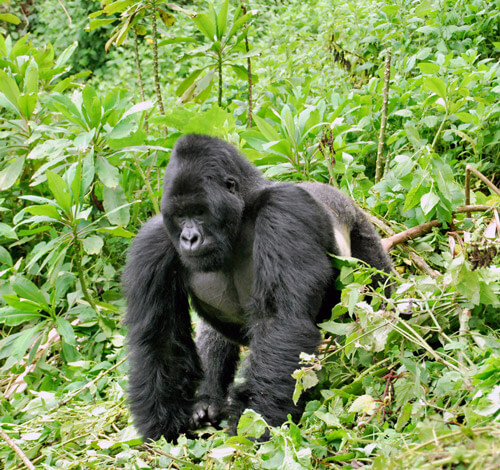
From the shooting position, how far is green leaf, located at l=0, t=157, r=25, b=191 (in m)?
5.05

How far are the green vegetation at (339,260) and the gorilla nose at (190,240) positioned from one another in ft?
2.52

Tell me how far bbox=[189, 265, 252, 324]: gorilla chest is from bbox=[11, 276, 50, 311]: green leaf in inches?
47.9

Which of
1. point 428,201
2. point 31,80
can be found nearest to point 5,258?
point 31,80

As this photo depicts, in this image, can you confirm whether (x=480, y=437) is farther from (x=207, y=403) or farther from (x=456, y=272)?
(x=207, y=403)

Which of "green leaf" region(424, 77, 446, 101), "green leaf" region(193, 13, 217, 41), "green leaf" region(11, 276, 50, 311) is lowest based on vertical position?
"green leaf" region(11, 276, 50, 311)

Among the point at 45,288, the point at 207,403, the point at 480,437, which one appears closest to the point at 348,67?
the point at 45,288

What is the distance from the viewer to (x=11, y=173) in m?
5.12

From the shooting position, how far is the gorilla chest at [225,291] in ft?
11.8

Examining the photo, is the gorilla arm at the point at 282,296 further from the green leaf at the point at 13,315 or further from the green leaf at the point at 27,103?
the green leaf at the point at 27,103

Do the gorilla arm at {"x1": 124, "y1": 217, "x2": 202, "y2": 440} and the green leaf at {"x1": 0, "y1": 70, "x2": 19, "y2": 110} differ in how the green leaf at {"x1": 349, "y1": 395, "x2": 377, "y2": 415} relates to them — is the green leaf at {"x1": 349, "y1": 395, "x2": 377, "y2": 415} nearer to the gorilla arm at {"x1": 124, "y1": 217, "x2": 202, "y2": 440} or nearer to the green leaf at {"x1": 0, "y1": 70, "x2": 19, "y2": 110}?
the gorilla arm at {"x1": 124, "y1": 217, "x2": 202, "y2": 440}

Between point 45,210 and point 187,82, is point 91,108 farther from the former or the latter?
point 187,82

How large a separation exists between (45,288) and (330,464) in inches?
123

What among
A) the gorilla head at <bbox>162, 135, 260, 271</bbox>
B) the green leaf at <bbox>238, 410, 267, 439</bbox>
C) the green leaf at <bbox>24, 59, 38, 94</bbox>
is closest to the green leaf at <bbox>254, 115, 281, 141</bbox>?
the gorilla head at <bbox>162, 135, 260, 271</bbox>

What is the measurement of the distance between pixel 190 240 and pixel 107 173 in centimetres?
156
